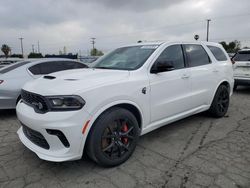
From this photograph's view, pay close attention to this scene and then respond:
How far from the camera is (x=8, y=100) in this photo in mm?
5016

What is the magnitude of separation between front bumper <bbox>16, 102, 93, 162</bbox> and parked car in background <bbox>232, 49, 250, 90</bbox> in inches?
296

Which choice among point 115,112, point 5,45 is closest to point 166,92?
point 115,112

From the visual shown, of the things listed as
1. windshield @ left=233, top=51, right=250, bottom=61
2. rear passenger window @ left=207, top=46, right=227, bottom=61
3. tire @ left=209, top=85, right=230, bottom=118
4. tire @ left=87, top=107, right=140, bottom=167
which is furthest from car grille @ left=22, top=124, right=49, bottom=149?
windshield @ left=233, top=51, right=250, bottom=61

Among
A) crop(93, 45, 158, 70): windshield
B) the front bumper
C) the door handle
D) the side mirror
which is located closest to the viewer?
the front bumper

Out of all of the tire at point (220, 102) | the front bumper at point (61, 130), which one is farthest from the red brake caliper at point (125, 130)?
the tire at point (220, 102)

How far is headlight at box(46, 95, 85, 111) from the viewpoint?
2500 mm

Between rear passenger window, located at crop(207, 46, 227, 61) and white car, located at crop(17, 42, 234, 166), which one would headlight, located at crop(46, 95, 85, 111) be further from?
rear passenger window, located at crop(207, 46, 227, 61)

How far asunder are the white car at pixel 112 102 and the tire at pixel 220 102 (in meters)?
0.69

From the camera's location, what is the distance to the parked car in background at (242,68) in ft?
26.2

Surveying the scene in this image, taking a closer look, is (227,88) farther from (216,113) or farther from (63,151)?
(63,151)

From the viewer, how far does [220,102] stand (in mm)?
5012

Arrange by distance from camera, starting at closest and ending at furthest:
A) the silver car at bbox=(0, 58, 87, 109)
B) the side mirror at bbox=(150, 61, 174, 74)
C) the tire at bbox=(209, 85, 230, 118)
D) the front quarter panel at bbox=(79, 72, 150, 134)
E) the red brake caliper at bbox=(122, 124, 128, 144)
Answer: the front quarter panel at bbox=(79, 72, 150, 134) < the red brake caliper at bbox=(122, 124, 128, 144) < the side mirror at bbox=(150, 61, 174, 74) < the tire at bbox=(209, 85, 230, 118) < the silver car at bbox=(0, 58, 87, 109)

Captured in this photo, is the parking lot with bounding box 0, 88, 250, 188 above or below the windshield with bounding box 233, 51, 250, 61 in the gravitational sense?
below

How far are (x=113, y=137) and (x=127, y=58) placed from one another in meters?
1.55
